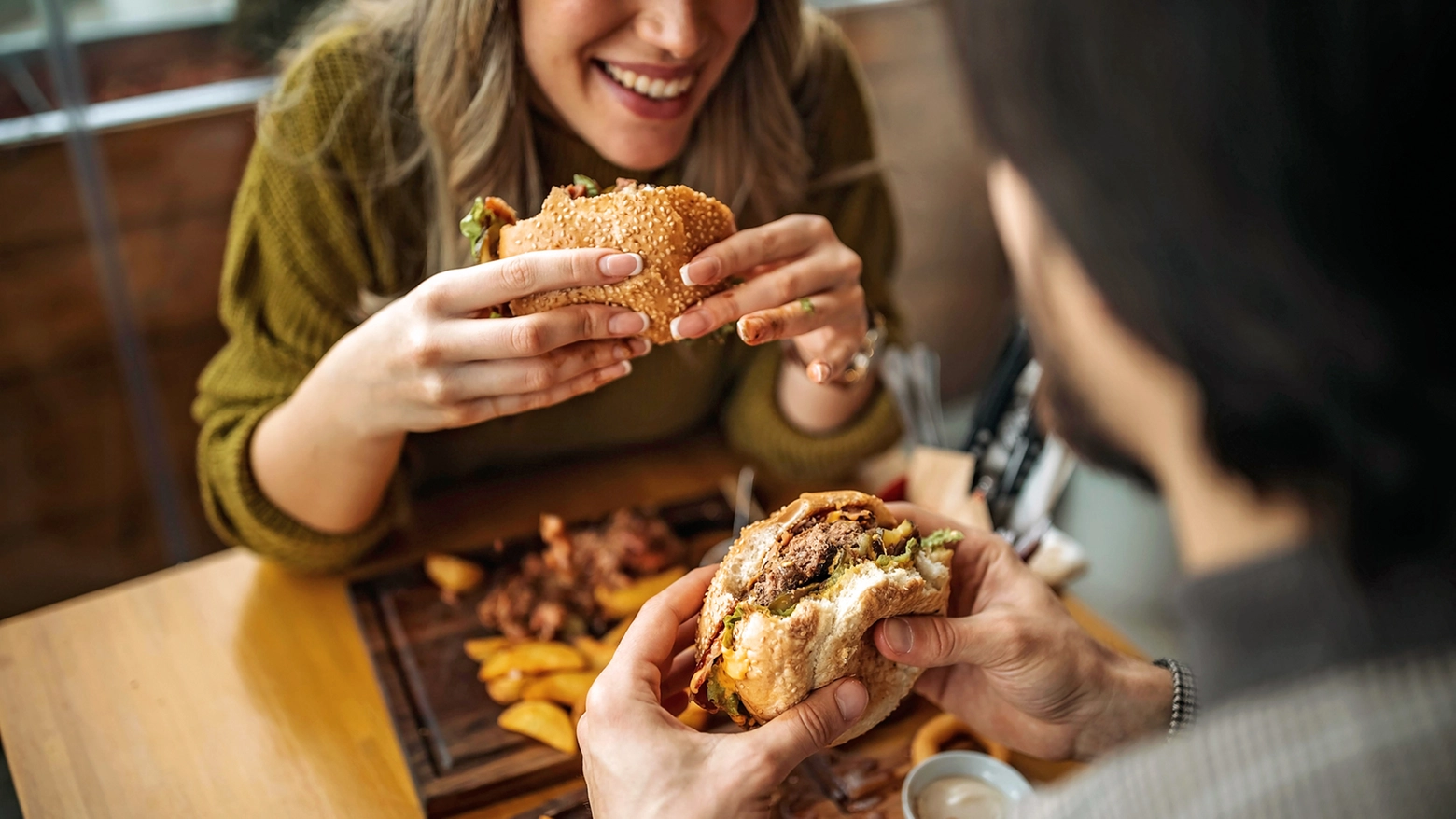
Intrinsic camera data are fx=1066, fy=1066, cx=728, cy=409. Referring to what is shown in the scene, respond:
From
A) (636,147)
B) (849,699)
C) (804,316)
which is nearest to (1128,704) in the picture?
(849,699)

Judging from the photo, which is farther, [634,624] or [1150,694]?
[1150,694]

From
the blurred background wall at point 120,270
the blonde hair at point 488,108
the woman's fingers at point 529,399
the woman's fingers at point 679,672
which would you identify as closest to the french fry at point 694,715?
the woman's fingers at point 679,672

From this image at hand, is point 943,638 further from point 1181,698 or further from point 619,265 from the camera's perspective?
point 619,265

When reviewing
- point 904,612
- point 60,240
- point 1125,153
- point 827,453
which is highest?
point 1125,153

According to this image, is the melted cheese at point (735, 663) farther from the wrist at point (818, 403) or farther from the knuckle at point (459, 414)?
the wrist at point (818, 403)

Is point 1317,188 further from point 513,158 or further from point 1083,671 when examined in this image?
point 513,158

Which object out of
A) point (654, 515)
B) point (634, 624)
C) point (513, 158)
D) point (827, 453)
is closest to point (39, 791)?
point (634, 624)

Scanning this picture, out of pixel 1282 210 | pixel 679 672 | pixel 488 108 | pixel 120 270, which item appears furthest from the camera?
pixel 120 270
